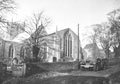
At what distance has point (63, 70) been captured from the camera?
2000 centimetres

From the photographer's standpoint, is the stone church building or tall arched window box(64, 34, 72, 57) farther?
tall arched window box(64, 34, 72, 57)

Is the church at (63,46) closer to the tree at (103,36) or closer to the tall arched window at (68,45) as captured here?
the tall arched window at (68,45)

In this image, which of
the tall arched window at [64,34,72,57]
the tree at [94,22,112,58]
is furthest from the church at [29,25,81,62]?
the tree at [94,22,112,58]

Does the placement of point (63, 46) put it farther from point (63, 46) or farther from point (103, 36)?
point (103, 36)

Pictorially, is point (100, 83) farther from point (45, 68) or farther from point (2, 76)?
point (2, 76)

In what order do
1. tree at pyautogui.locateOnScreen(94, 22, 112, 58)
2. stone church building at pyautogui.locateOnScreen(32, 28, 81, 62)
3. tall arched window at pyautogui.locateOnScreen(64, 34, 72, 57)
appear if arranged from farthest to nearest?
tall arched window at pyautogui.locateOnScreen(64, 34, 72, 57) → stone church building at pyautogui.locateOnScreen(32, 28, 81, 62) → tree at pyautogui.locateOnScreen(94, 22, 112, 58)

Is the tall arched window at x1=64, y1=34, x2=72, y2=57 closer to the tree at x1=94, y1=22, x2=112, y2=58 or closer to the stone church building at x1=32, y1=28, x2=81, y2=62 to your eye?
the stone church building at x1=32, y1=28, x2=81, y2=62

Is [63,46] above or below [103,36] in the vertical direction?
below

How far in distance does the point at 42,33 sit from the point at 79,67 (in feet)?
40.6

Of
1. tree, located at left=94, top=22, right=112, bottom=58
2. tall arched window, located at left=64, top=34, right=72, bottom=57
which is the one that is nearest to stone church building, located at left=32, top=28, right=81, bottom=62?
tall arched window, located at left=64, top=34, right=72, bottom=57

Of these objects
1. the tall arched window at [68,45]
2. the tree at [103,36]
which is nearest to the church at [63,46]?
the tall arched window at [68,45]

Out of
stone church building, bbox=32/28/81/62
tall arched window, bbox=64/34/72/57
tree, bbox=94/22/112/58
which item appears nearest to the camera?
tree, bbox=94/22/112/58

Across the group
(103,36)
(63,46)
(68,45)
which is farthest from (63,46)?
(103,36)

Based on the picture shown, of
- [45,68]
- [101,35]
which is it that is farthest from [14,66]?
[101,35]
